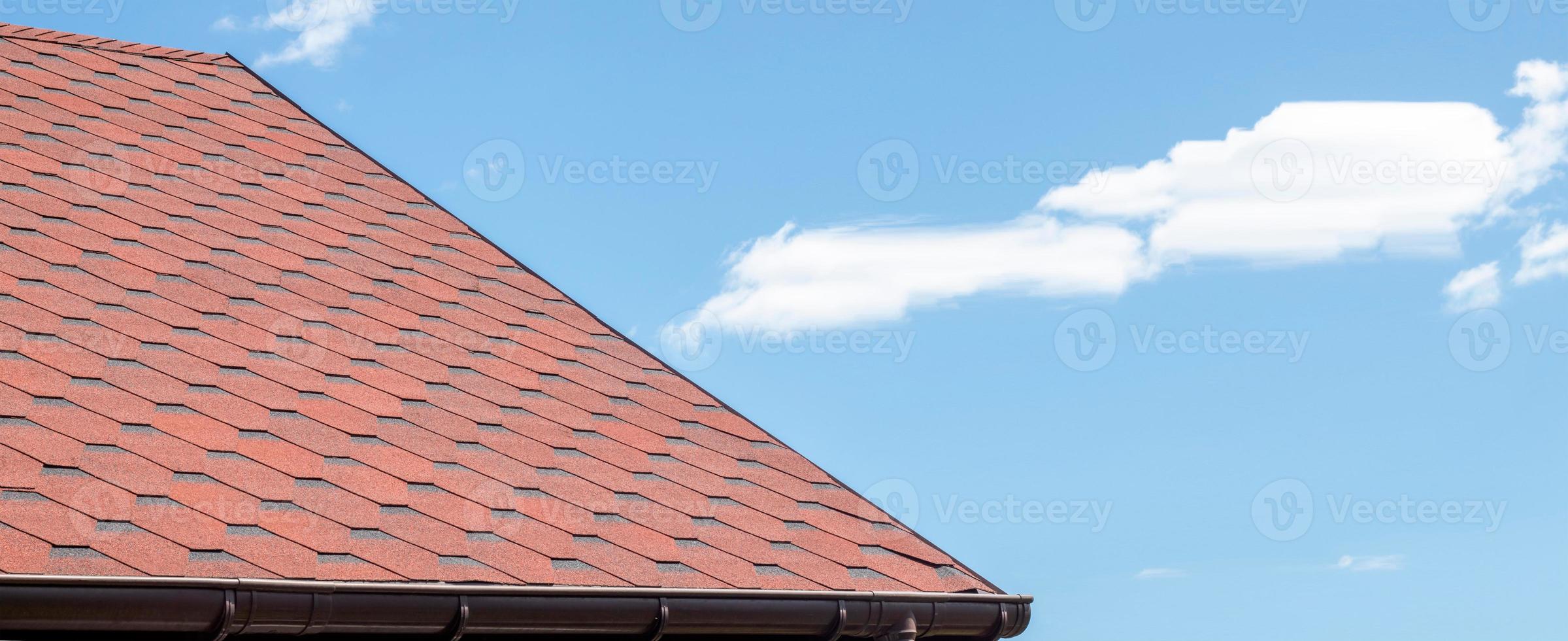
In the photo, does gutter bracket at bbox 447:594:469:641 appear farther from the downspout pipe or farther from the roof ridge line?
the roof ridge line

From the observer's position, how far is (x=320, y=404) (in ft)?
23.6

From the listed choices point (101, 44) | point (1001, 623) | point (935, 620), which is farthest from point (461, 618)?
point (101, 44)

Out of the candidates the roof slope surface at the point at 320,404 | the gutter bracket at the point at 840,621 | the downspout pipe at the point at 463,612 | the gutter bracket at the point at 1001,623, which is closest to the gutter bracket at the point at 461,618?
the downspout pipe at the point at 463,612

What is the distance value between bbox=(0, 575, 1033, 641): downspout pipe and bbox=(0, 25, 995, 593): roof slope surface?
125mm

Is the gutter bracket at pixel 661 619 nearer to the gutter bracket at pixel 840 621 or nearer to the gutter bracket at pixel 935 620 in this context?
the gutter bracket at pixel 840 621

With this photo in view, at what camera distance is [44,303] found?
7312 mm

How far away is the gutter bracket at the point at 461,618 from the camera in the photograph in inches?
240

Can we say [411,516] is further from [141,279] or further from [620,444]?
[141,279]

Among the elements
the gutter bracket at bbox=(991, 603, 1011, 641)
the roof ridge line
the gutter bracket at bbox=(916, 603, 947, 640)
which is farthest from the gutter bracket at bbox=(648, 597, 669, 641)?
the roof ridge line

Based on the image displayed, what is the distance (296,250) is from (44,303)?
1559mm

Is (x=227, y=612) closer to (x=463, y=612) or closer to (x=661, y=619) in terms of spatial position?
(x=463, y=612)

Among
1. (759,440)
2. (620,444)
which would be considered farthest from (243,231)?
(759,440)

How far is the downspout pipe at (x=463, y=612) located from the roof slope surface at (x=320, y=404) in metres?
0.12

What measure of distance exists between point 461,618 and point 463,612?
0.03 meters
